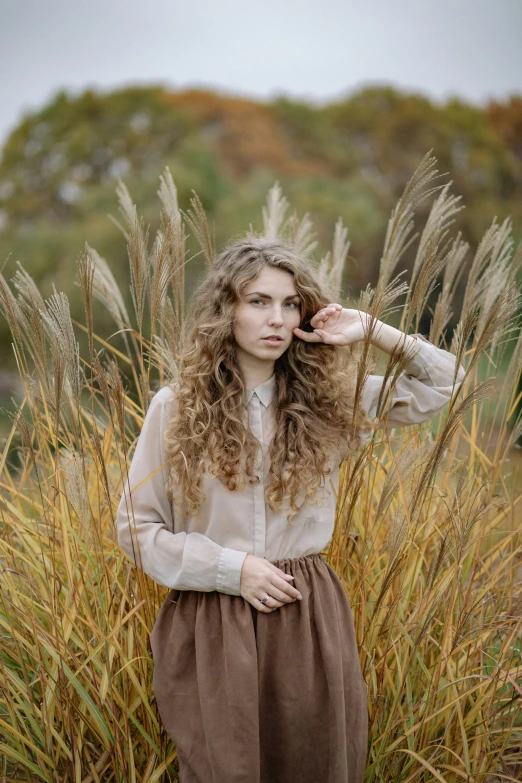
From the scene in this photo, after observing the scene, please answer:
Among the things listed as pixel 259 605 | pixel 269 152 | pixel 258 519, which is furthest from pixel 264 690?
pixel 269 152

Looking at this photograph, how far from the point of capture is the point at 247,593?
142 centimetres

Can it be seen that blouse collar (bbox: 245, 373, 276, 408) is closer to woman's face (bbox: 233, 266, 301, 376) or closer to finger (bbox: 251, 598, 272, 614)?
woman's face (bbox: 233, 266, 301, 376)

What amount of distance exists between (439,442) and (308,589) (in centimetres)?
43

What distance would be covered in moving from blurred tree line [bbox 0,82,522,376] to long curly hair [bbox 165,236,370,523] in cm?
789

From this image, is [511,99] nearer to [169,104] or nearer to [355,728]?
[169,104]

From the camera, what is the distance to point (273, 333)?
151 centimetres

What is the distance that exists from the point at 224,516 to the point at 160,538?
0.15 metres

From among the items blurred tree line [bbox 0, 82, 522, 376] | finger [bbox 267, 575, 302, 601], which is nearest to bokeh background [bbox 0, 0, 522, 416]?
blurred tree line [bbox 0, 82, 522, 376]

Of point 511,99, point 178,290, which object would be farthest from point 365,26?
point 178,290

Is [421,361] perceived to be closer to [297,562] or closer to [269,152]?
[297,562]

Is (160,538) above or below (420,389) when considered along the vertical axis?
below

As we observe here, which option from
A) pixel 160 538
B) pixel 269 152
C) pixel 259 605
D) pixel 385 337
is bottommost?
pixel 259 605

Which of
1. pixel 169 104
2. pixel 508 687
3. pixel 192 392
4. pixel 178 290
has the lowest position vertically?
pixel 508 687

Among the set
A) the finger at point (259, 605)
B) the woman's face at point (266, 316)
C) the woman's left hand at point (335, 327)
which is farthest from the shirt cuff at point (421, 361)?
the finger at point (259, 605)
